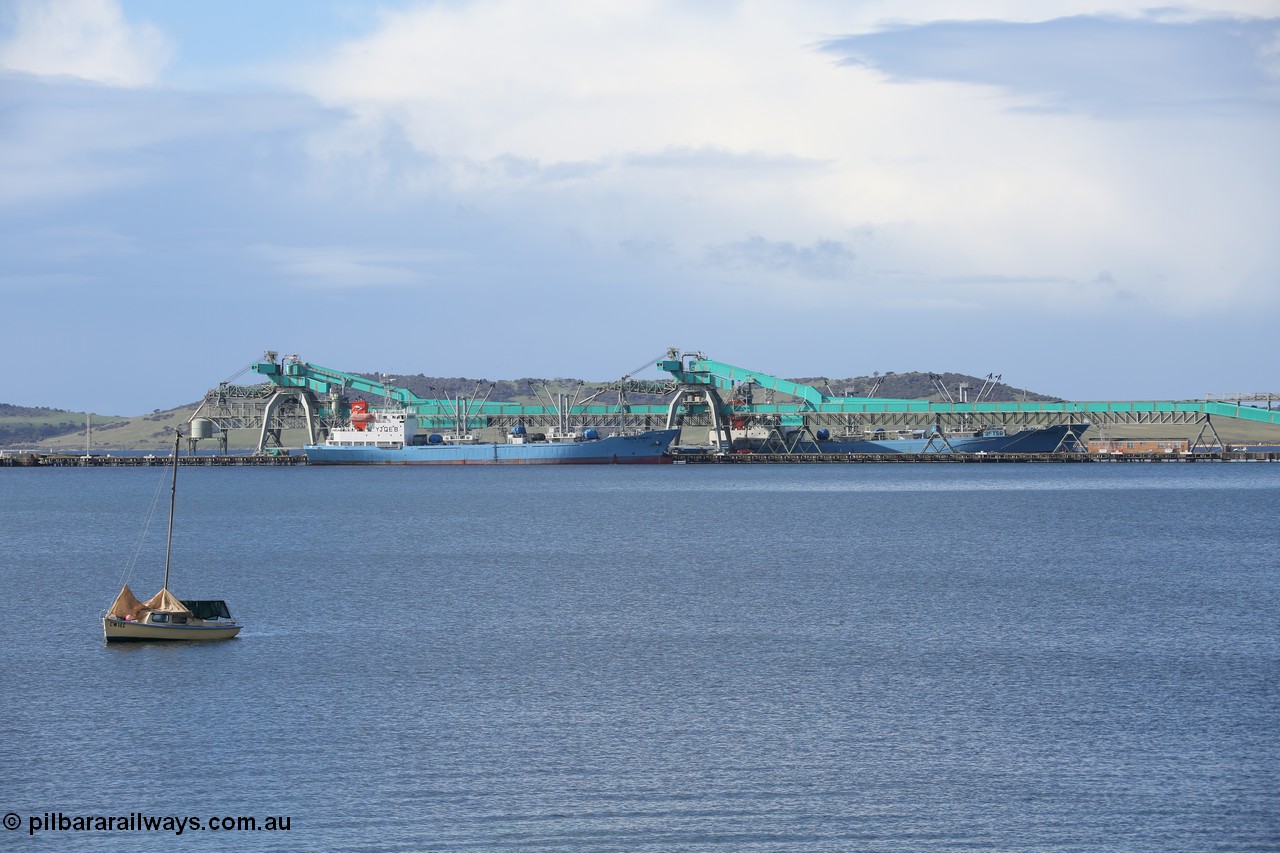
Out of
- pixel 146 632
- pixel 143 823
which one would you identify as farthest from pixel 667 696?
pixel 146 632

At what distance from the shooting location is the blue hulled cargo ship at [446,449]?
138500 mm

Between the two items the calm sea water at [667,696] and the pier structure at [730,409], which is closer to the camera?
the calm sea water at [667,696]

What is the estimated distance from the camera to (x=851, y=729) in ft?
75.3

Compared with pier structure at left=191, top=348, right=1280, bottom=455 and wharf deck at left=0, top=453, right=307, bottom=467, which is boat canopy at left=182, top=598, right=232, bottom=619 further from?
wharf deck at left=0, top=453, right=307, bottom=467

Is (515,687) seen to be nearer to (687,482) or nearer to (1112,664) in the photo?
(1112,664)

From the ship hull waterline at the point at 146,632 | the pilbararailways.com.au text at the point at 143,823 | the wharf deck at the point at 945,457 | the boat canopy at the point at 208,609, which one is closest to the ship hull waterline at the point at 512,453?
the wharf deck at the point at 945,457

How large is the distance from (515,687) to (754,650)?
6069 millimetres

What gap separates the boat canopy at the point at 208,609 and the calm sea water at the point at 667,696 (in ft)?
2.69

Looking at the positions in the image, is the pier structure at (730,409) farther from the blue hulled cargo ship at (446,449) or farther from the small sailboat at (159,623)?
the small sailboat at (159,623)

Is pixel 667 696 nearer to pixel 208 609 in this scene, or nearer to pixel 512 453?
pixel 208 609

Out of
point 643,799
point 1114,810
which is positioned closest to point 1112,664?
point 1114,810

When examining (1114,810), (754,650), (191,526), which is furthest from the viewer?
(191,526)

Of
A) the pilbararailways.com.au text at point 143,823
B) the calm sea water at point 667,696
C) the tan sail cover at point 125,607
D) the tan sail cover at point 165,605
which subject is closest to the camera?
the pilbararailways.com.au text at point 143,823

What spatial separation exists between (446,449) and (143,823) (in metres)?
122
